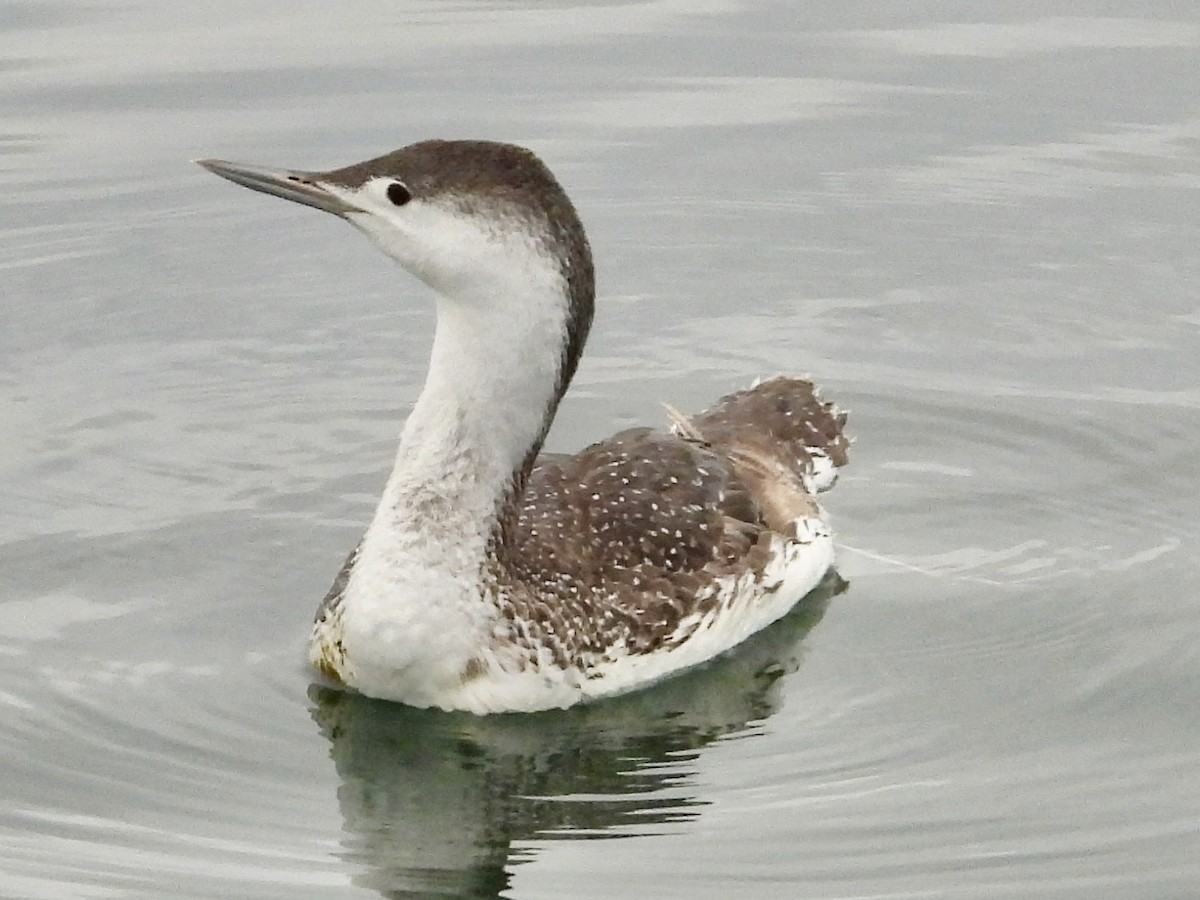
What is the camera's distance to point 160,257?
14.1 metres

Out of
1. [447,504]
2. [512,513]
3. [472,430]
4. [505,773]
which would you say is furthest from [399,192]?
[505,773]

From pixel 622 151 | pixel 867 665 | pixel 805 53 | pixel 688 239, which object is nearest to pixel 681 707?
pixel 867 665

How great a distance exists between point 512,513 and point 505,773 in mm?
941

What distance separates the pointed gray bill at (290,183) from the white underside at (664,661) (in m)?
1.66

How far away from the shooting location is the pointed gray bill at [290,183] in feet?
30.0

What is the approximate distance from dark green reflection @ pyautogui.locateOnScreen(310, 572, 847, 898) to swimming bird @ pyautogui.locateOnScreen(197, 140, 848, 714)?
0.35 ft

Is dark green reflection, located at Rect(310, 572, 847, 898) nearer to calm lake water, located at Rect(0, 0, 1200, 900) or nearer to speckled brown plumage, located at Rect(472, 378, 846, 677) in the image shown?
calm lake water, located at Rect(0, 0, 1200, 900)

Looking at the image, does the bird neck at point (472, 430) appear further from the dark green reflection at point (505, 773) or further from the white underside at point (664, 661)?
the dark green reflection at point (505, 773)

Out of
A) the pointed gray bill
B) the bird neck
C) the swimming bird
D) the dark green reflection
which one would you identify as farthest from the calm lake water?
the pointed gray bill

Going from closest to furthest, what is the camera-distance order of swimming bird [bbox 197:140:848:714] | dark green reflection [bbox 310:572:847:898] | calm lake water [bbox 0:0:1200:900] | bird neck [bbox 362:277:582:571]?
1. dark green reflection [bbox 310:572:847:898]
2. calm lake water [bbox 0:0:1200:900]
3. swimming bird [bbox 197:140:848:714]
4. bird neck [bbox 362:277:582:571]

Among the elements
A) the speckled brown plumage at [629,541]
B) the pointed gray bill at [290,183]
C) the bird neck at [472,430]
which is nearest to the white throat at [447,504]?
the bird neck at [472,430]

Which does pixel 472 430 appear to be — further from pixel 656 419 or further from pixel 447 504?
pixel 656 419

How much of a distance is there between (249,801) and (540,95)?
7.23 m

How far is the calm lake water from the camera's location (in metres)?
9.02
